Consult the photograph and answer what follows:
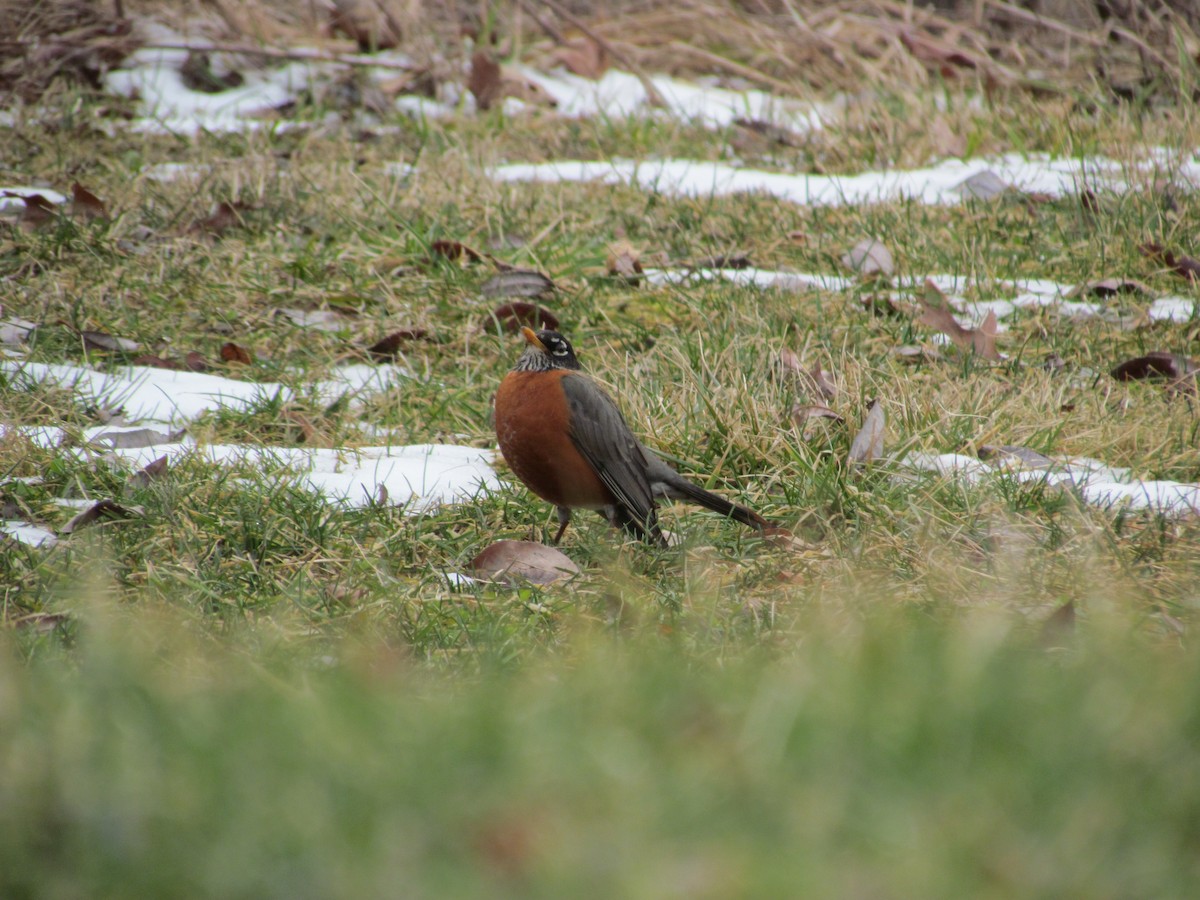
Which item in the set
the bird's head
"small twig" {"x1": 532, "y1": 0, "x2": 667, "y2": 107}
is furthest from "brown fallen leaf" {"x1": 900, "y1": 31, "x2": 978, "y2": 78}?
the bird's head

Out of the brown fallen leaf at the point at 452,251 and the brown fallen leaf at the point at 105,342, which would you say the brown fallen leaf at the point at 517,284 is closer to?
the brown fallen leaf at the point at 452,251

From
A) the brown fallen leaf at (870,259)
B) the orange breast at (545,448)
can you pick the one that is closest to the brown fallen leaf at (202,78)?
the brown fallen leaf at (870,259)

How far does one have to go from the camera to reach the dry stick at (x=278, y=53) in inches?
301

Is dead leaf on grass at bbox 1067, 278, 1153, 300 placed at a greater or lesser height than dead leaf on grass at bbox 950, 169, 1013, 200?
lesser

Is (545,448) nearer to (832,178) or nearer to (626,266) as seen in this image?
(626,266)

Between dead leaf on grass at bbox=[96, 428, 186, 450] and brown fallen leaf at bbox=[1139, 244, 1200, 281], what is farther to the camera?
brown fallen leaf at bbox=[1139, 244, 1200, 281]

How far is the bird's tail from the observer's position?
350 centimetres

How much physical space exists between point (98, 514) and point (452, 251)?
2299 millimetres

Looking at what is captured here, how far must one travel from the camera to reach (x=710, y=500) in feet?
11.8

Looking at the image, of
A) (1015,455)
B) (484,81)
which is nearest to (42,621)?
(1015,455)

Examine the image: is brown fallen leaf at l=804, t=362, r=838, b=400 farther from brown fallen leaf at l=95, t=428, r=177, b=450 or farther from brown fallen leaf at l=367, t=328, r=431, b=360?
brown fallen leaf at l=95, t=428, r=177, b=450

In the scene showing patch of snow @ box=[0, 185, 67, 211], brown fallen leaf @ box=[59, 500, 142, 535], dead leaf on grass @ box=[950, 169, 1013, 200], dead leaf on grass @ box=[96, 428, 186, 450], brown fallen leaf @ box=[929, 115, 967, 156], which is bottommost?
dead leaf on grass @ box=[96, 428, 186, 450]

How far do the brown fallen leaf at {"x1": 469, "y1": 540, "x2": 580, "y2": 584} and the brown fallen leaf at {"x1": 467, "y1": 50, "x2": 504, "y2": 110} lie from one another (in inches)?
201

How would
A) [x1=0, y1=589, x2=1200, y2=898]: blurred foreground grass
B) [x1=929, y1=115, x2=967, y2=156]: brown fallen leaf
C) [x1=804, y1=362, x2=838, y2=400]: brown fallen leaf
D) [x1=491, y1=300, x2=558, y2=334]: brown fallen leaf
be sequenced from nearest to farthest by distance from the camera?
1. [x1=0, y1=589, x2=1200, y2=898]: blurred foreground grass
2. [x1=804, y1=362, x2=838, y2=400]: brown fallen leaf
3. [x1=491, y1=300, x2=558, y2=334]: brown fallen leaf
4. [x1=929, y1=115, x2=967, y2=156]: brown fallen leaf
